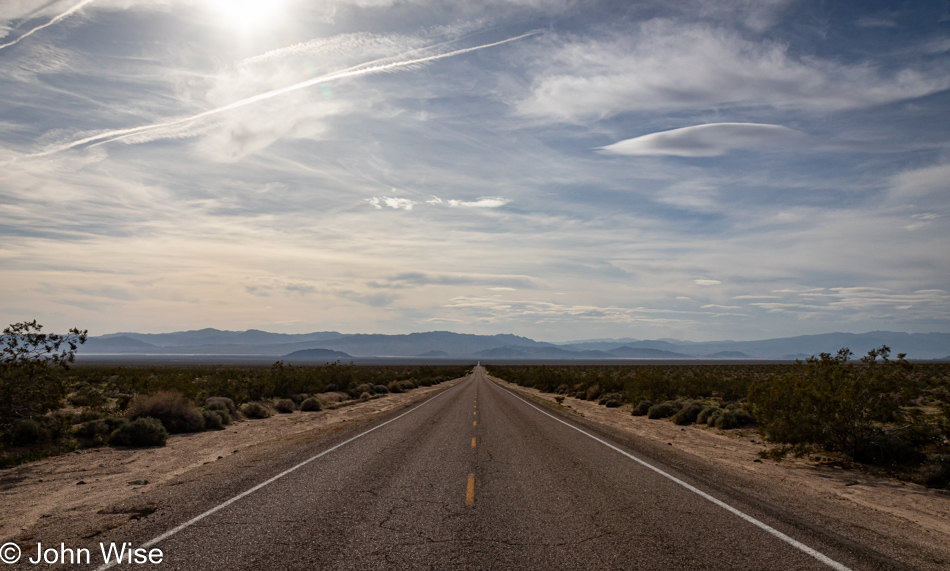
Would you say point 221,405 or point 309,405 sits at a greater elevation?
point 221,405

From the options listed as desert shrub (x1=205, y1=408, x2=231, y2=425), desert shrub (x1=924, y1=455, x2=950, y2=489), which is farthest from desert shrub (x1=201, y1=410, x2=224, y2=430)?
desert shrub (x1=924, y1=455, x2=950, y2=489)

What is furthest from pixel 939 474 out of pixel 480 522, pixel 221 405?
pixel 221 405

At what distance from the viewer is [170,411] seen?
1955 cm

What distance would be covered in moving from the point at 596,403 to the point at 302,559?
3316 cm

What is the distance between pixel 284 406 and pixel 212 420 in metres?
7.80

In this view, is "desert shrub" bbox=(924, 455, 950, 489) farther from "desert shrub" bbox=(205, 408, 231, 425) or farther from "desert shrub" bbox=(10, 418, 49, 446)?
"desert shrub" bbox=(205, 408, 231, 425)

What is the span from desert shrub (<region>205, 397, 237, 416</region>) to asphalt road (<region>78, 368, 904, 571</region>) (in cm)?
1368

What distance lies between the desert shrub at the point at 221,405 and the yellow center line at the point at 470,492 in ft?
58.7

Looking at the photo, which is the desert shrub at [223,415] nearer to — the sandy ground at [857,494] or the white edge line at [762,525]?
the sandy ground at [857,494]

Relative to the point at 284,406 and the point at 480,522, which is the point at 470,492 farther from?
the point at 284,406

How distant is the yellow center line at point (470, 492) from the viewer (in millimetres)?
8203

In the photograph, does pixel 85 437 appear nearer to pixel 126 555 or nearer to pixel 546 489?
pixel 126 555

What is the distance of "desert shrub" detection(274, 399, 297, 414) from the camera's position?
28.7 m

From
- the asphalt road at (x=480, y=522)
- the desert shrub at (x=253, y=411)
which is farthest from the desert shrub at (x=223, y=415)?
the asphalt road at (x=480, y=522)
